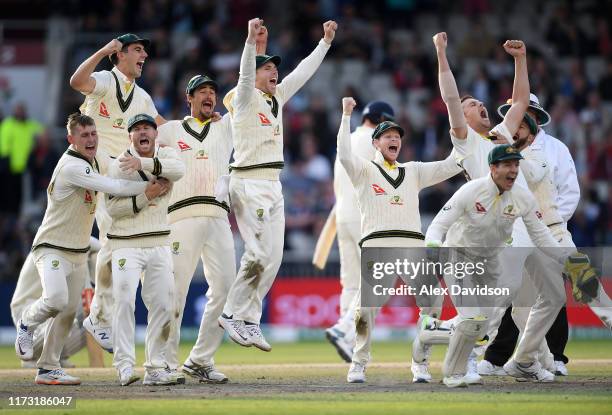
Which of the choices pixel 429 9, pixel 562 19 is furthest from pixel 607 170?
pixel 429 9

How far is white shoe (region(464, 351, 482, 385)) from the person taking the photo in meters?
12.0

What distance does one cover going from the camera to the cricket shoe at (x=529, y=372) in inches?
492

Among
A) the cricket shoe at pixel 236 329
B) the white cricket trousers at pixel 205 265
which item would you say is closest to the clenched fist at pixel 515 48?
the white cricket trousers at pixel 205 265

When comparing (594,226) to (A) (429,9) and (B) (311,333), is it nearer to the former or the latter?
(B) (311,333)

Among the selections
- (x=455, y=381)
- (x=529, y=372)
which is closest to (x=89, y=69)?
(x=455, y=381)

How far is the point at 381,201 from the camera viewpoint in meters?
12.6

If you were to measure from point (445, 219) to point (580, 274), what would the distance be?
162 centimetres

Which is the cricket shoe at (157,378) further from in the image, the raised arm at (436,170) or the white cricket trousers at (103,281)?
the raised arm at (436,170)

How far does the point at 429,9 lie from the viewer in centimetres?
2762

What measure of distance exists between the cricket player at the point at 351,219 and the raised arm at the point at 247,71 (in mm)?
2737

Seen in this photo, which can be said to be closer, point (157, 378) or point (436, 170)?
point (157, 378)

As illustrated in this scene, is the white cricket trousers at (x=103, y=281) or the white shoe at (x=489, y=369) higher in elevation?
the white cricket trousers at (x=103, y=281)
